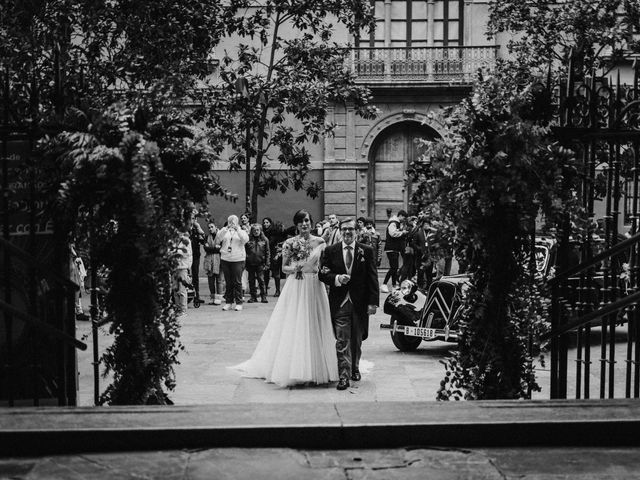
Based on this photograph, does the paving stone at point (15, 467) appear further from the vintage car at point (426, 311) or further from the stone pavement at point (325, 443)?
the vintage car at point (426, 311)

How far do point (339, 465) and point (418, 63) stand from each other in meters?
24.0

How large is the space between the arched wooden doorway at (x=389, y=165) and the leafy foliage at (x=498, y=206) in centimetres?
2137

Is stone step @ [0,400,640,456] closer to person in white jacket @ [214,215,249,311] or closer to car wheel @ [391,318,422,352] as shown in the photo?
car wheel @ [391,318,422,352]

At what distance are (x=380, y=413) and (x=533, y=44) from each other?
1576cm

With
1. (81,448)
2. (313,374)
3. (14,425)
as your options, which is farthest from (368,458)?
(313,374)

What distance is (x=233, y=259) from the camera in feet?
61.4

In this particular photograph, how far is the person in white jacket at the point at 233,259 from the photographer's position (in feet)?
61.2

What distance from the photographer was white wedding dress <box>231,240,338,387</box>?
34.4ft

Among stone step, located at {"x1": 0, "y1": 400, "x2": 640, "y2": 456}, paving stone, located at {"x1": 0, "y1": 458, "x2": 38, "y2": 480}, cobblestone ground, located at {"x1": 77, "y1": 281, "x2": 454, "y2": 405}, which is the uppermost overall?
stone step, located at {"x1": 0, "y1": 400, "x2": 640, "y2": 456}

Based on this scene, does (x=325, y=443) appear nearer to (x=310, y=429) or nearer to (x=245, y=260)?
(x=310, y=429)

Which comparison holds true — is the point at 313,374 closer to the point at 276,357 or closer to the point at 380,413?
the point at 276,357

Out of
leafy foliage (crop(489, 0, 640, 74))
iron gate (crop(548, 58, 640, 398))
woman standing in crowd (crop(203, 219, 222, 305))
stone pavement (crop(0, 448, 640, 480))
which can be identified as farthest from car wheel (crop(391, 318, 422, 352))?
leafy foliage (crop(489, 0, 640, 74))

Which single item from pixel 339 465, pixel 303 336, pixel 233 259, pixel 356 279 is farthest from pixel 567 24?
pixel 339 465

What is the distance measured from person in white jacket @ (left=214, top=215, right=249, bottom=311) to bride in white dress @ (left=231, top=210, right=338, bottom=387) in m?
7.76
